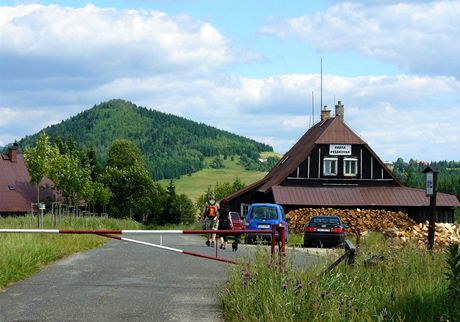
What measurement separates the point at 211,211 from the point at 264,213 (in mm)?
6982

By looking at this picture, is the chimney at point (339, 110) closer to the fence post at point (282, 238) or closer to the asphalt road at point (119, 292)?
the asphalt road at point (119, 292)

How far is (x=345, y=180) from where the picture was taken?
5209 centimetres

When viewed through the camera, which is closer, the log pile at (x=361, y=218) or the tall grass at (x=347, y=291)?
the tall grass at (x=347, y=291)

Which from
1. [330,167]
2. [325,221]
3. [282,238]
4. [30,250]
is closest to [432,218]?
[282,238]

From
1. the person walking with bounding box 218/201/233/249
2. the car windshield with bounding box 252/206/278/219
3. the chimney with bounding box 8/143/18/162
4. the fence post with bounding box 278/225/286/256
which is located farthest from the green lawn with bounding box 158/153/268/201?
the fence post with bounding box 278/225/286/256

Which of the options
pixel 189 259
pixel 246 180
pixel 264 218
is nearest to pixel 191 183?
pixel 246 180

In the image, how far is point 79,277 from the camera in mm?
15070

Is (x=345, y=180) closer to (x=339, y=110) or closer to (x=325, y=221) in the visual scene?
(x=339, y=110)

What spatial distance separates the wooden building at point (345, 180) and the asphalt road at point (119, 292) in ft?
105

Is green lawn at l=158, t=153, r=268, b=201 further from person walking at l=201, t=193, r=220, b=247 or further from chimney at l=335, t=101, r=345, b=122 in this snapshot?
person walking at l=201, t=193, r=220, b=247

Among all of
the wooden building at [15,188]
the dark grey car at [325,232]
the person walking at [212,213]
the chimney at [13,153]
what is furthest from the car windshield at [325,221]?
the chimney at [13,153]

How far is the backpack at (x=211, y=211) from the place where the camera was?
988 inches

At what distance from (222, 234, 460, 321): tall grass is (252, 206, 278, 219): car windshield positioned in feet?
64.3

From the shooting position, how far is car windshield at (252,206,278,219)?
104 feet
